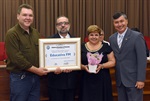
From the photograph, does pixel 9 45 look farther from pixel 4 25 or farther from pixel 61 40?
pixel 4 25

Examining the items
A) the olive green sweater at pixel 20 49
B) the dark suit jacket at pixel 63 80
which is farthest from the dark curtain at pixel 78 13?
the olive green sweater at pixel 20 49

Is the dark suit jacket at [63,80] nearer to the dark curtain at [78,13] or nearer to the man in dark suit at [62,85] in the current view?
Answer: the man in dark suit at [62,85]

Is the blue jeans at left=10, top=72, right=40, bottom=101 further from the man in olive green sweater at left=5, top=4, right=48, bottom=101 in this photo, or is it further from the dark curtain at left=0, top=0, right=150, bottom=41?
the dark curtain at left=0, top=0, right=150, bottom=41

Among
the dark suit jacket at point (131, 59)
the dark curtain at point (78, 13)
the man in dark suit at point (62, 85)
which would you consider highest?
the dark curtain at point (78, 13)

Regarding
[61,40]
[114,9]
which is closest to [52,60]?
[61,40]

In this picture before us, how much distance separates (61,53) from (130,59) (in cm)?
85

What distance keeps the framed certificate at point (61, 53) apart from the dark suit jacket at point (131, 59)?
0.50m

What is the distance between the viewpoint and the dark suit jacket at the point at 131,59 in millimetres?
3078

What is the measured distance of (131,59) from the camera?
313cm

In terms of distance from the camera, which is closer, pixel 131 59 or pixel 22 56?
pixel 22 56

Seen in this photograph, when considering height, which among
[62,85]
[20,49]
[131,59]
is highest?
[20,49]

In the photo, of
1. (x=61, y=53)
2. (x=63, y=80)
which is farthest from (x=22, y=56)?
(x=63, y=80)

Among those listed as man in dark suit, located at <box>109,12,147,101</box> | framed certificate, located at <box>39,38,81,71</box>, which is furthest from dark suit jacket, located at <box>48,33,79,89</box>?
man in dark suit, located at <box>109,12,147,101</box>

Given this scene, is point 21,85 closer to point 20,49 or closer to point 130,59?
point 20,49
